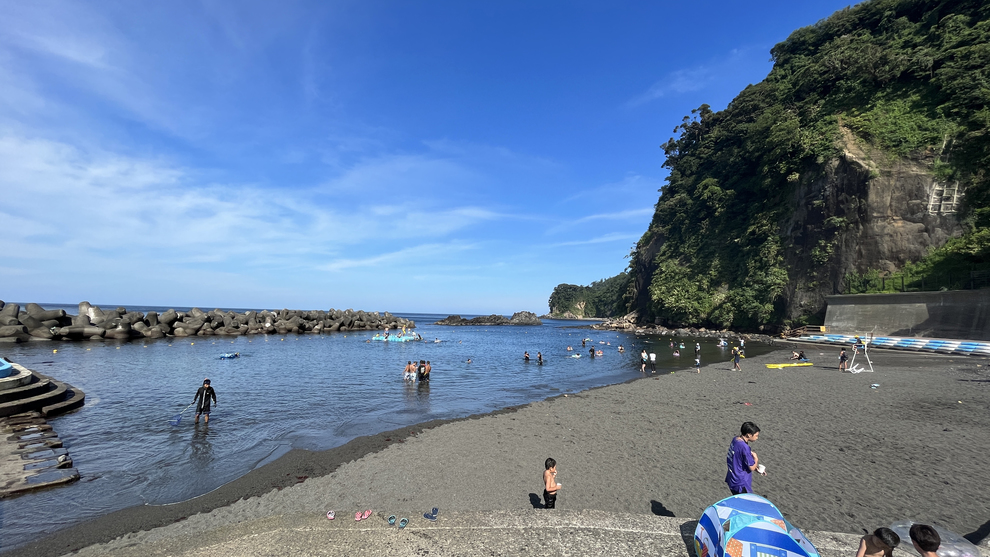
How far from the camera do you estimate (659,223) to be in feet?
261

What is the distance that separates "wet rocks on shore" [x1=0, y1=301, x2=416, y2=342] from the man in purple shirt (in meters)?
61.5

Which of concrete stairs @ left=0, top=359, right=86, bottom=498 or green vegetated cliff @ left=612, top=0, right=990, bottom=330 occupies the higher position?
green vegetated cliff @ left=612, top=0, right=990, bottom=330

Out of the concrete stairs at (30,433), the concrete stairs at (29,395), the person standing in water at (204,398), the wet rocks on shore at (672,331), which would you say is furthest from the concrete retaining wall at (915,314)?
the concrete stairs at (29,395)

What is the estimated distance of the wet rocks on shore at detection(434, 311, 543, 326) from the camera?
14200cm

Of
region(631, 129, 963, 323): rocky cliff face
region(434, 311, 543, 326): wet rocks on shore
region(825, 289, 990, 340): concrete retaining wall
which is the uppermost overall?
region(631, 129, 963, 323): rocky cliff face

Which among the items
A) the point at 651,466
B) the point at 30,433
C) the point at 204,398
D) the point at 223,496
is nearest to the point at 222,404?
the point at 204,398

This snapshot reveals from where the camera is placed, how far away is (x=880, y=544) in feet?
14.9

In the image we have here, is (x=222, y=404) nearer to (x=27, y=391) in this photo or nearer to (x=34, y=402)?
(x=34, y=402)

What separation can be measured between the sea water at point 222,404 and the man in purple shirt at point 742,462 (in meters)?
11.2

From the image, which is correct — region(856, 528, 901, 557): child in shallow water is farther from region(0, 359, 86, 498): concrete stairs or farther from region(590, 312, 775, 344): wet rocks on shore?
region(590, 312, 775, 344): wet rocks on shore

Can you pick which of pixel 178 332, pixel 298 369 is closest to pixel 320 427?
pixel 298 369

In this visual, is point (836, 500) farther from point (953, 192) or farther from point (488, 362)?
point (953, 192)

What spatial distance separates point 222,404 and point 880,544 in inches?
870

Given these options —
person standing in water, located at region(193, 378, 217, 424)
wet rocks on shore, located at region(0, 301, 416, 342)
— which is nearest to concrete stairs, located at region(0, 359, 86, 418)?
person standing in water, located at region(193, 378, 217, 424)
